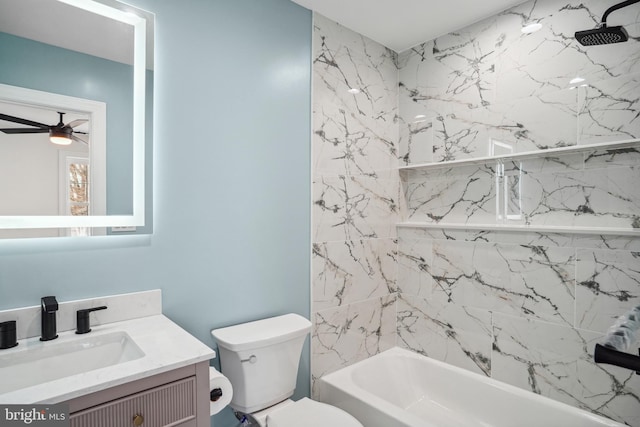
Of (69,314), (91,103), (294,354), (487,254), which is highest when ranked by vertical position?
(91,103)

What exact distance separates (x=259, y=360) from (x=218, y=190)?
2.82 feet

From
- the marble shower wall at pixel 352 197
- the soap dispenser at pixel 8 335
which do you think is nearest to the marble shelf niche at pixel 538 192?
the marble shower wall at pixel 352 197

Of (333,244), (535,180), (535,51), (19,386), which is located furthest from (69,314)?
(535,51)

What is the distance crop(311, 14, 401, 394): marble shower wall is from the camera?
2.24 meters

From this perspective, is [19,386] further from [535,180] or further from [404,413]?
[535,180]

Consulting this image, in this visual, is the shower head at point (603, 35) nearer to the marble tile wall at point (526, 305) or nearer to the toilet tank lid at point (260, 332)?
the marble tile wall at point (526, 305)

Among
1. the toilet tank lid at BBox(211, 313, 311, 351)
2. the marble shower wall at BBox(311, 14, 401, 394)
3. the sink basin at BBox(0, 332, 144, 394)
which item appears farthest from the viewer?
the marble shower wall at BBox(311, 14, 401, 394)

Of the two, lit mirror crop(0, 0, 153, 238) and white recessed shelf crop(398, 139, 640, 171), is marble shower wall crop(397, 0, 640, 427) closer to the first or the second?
white recessed shelf crop(398, 139, 640, 171)

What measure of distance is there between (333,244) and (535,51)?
5.46 feet

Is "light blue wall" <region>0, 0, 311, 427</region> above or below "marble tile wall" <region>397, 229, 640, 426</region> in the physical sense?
above

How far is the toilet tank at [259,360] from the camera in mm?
1636

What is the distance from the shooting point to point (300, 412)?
1.71 m
